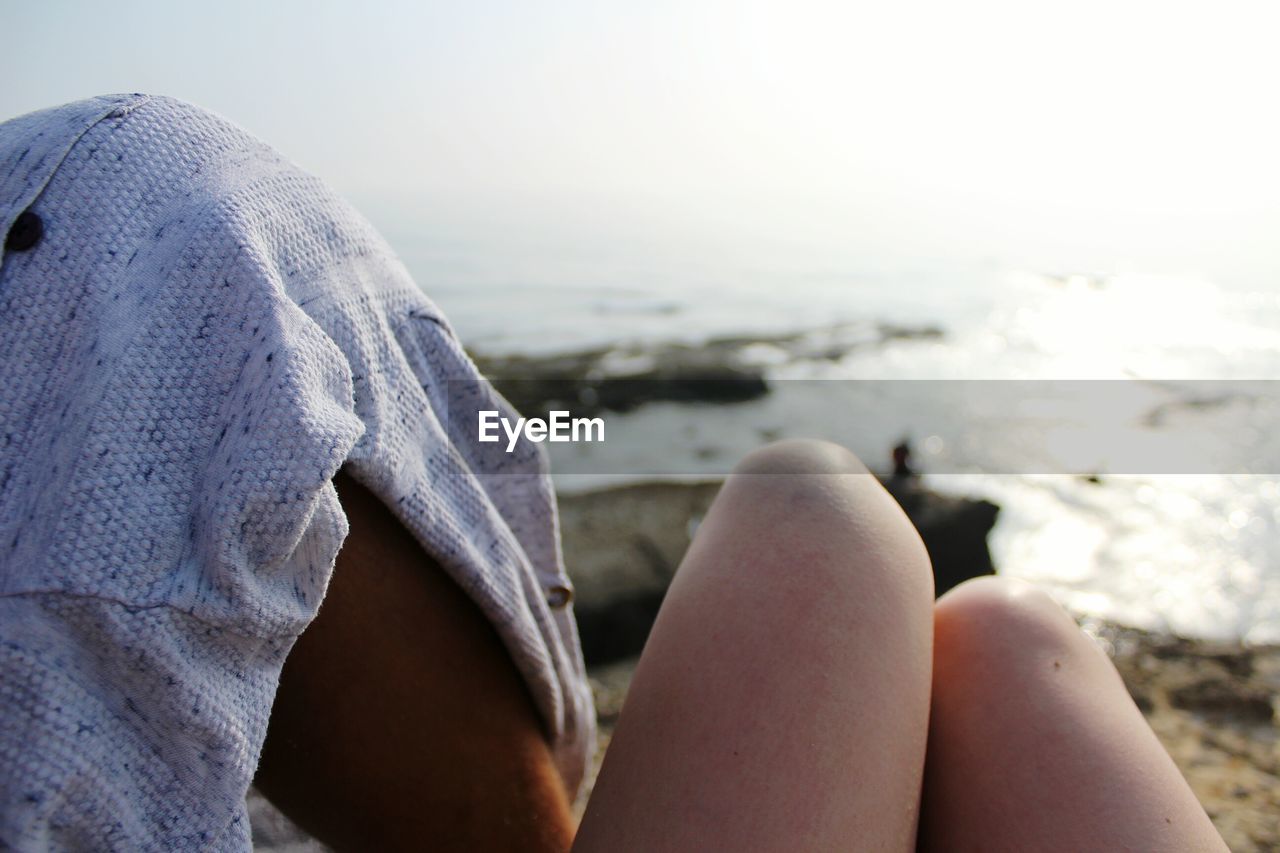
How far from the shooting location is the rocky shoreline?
2.11m

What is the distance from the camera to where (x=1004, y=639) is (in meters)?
1.12

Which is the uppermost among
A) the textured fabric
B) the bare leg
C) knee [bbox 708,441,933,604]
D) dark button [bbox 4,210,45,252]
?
dark button [bbox 4,210,45,252]

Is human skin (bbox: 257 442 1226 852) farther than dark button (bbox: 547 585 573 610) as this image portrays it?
No

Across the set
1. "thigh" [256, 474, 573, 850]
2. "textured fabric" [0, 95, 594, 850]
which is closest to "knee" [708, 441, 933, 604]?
"thigh" [256, 474, 573, 850]

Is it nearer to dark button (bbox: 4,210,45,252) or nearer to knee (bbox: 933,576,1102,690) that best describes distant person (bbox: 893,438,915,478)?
knee (bbox: 933,576,1102,690)

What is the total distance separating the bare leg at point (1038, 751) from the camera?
90 centimetres

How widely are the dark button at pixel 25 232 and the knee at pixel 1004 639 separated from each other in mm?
1030

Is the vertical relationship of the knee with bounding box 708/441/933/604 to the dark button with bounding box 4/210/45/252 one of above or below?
below

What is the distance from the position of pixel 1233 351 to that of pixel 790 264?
692 centimetres

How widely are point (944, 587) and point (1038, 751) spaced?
2.67 meters

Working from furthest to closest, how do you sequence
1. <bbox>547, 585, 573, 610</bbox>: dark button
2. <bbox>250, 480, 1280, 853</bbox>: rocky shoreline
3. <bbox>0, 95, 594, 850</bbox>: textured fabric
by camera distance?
<bbox>250, 480, 1280, 853</bbox>: rocky shoreline < <bbox>547, 585, 573, 610</bbox>: dark button < <bbox>0, 95, 594, 850</bbox>: textured fabric

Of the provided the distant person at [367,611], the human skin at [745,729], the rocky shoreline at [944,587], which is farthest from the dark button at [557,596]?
the rocky shoreline at [944,587]

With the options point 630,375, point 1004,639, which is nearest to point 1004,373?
point 630,375

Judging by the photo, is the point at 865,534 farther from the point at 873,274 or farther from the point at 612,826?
the point at 873,274
